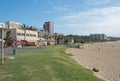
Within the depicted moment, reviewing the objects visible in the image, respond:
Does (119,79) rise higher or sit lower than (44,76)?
lower

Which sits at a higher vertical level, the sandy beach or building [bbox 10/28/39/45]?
building [bbox 10/28/39/45]

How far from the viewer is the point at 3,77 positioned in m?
11.6

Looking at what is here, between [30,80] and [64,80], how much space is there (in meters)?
1.99

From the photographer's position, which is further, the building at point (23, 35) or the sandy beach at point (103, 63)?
the building at point (23, 35)

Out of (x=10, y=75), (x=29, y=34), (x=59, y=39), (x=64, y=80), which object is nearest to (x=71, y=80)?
(x=64, y=80)

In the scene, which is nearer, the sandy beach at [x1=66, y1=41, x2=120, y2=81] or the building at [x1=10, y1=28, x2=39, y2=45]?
the sandy beach at [x1=66, y1=41, x2=120, y2=81]

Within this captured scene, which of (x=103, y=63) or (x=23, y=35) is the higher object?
(x=23, y=35)

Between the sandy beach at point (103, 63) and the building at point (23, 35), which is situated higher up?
the building at point (23, 35)

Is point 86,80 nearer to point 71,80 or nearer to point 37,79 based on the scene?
point 71,80

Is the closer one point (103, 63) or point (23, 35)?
point (103, 63)

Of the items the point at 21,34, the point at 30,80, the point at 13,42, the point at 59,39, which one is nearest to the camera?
the point at 30,80

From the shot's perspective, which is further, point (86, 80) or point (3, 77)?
point (86, 80)

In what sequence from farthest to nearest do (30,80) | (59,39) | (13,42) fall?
(59,39) → (13,42) → (30,80)

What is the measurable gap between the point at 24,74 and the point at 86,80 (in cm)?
388
